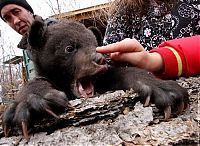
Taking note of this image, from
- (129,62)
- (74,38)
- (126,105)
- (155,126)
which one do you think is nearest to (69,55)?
(74,38)

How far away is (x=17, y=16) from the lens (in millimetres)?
5402

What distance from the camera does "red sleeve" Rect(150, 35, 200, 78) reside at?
2.10m

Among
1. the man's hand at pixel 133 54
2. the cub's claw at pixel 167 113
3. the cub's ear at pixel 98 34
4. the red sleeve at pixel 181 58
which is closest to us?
the cub's claw at pixel 167 113

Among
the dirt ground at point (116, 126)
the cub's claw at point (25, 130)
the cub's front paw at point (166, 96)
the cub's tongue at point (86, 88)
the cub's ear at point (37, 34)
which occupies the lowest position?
the cub's tongue at point (86, 88)

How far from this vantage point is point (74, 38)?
2.45 m

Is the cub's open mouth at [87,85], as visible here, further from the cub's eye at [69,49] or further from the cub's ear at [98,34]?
the cub's ear at [98,34]

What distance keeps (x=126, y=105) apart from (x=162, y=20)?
1.63 meters

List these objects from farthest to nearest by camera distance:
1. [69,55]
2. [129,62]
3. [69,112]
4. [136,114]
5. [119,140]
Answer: [69,55] → [129,62] → [69,112] → [136,114] → [119,140]

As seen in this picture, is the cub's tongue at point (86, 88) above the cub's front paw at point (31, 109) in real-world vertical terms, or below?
below

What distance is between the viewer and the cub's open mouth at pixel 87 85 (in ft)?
6.42

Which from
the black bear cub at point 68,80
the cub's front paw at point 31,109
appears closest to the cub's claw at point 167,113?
the black bear cub at point 68,80

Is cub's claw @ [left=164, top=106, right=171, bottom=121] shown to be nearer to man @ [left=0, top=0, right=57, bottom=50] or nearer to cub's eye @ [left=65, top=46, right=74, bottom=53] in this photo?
cub's eye @ [left=65, top=46, right=74, bottom=53]

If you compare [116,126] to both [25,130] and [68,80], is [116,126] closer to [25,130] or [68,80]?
[25,130]

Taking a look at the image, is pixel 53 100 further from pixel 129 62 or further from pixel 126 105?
pixel 129 62
